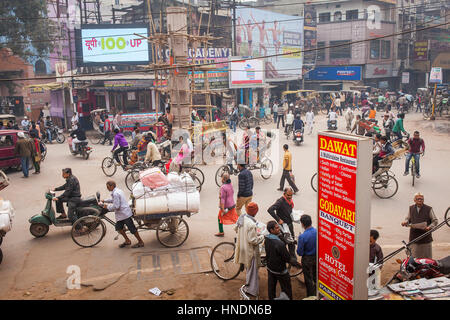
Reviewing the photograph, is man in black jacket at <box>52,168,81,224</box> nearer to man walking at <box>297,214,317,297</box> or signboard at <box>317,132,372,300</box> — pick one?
man walking at <box>297,214,317,297</box>

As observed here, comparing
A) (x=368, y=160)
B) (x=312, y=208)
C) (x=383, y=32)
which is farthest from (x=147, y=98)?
(x=383, y=32)

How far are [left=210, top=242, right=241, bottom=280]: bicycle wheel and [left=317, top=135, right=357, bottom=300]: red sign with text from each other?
1836mm

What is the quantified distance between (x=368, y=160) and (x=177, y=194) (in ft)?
14.1

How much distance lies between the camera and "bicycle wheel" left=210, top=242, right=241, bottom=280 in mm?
6902

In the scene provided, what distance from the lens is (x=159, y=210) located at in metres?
7.87

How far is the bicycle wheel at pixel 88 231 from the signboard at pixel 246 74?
73.6 feet

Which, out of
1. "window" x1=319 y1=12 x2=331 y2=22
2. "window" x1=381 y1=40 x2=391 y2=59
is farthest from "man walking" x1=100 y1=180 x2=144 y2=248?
"window" x1=319 y1=12 x2=331 y2=22

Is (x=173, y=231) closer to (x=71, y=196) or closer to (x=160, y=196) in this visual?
(x=160, y=196)

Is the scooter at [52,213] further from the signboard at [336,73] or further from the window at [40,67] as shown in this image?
the signboard at [336,73]

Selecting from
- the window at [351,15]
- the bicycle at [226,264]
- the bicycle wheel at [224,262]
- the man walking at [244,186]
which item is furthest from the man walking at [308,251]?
the window at [351,15]

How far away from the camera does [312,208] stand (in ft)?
34.7

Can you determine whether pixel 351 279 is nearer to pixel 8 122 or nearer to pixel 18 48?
pixel 8 122

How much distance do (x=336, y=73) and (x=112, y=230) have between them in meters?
38.8

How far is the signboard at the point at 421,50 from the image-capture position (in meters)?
46.8
